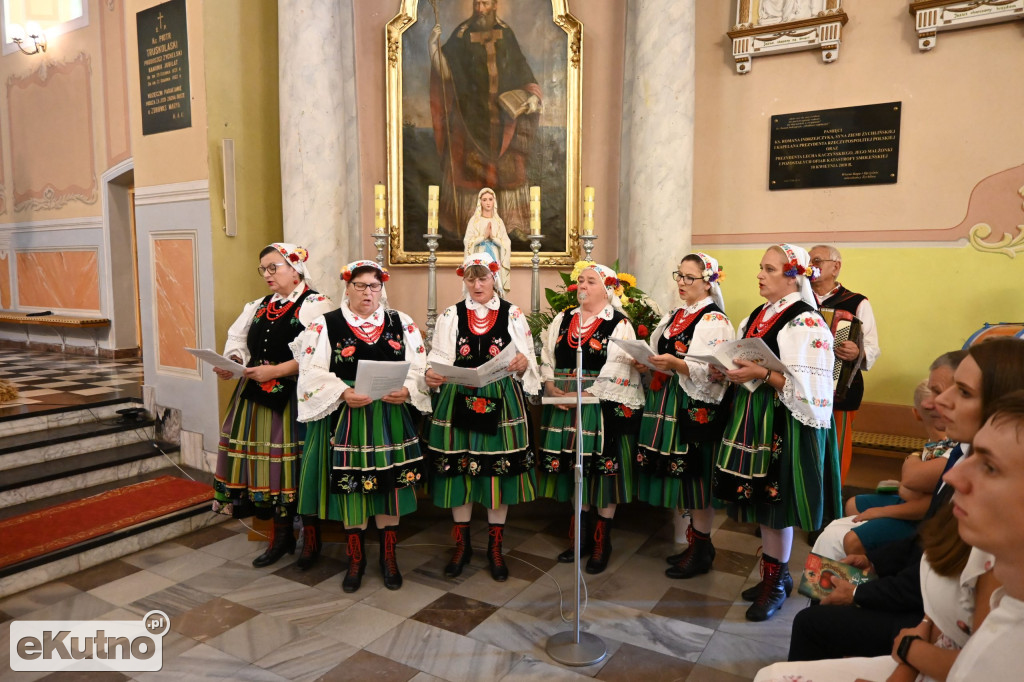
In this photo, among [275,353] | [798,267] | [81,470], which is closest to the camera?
[798,267]

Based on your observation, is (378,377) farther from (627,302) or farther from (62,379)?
(62,379)

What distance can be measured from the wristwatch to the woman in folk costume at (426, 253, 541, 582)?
231 cm

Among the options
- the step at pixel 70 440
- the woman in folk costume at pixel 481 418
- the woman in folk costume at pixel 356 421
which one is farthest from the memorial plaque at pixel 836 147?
the step at pixel 70 440

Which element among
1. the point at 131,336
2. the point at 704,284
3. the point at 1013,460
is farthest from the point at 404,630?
the point at 131,336

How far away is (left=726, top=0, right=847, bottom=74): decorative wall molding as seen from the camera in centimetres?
529

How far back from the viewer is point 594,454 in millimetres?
3857

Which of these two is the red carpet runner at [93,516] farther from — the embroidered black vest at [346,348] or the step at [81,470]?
the embroidered black vest at [346,348]

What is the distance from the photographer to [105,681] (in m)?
2.87

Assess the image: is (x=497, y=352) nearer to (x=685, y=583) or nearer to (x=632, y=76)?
(x=685, y=583)

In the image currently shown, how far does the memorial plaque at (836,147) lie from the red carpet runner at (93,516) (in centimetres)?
512

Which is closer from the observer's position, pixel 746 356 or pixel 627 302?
pixel 746 356

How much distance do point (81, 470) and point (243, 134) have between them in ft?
9.20

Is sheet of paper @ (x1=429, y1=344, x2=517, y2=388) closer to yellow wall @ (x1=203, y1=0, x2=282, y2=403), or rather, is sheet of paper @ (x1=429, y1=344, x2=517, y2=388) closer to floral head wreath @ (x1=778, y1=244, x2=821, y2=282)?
floral head wreath @ (x1=778, y1=244, x2=821, y2=282)

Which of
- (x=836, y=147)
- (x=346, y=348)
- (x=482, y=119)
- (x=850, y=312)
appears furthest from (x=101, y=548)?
(x=836, y=147)
